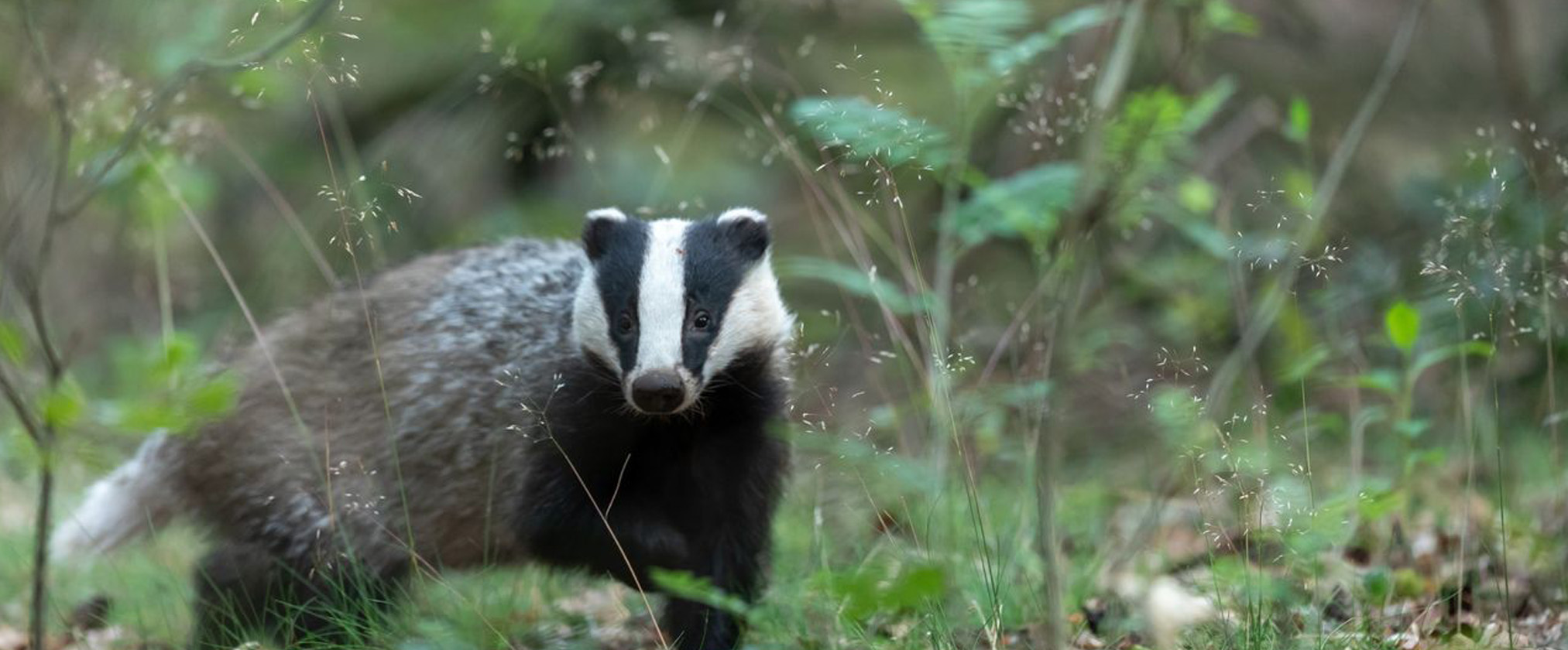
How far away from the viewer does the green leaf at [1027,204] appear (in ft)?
14.7

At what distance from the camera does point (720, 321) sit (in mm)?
3791

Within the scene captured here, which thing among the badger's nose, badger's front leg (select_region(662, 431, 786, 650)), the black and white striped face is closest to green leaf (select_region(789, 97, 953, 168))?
the black and white striped face

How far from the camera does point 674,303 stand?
3699 millimetres

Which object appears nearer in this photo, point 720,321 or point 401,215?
point 720,321

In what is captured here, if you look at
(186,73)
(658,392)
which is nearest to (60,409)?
(186,73)

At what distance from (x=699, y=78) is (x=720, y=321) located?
3.69 meters

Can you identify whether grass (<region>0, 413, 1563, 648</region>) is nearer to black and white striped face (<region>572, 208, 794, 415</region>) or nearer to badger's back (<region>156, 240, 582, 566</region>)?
badger's back (<region>156, 240, 582, 566</region>)

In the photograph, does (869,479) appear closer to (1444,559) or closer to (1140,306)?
(1444,559)

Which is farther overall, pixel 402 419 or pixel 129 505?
pixel 129 505

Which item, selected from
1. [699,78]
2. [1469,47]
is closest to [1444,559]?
[1469,47]

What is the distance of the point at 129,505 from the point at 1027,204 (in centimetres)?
279

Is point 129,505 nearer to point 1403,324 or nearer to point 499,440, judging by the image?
point 499,440

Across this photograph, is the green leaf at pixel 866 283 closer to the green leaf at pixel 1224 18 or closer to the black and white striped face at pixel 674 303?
the black and white striped face at pixel 674 303

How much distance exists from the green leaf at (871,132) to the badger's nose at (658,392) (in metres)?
0.61
